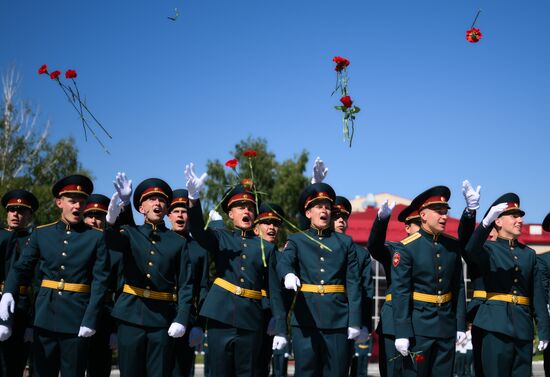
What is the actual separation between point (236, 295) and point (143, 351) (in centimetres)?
114

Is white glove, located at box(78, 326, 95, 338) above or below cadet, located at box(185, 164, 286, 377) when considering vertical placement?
below

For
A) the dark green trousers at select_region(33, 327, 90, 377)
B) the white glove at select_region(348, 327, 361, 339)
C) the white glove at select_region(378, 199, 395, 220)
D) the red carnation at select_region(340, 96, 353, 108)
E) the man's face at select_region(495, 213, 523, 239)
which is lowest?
the dark green trousers at select_region(33, 327, 90, 377)

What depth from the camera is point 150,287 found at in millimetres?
7387

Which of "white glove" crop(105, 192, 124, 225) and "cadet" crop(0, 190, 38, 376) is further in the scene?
"cadet" crop(0, 190, 38, 376)

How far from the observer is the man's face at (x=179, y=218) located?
927 centimetres

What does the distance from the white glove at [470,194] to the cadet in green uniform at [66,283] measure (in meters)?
3.89

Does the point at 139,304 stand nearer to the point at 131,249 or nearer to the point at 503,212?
the point at 131,249

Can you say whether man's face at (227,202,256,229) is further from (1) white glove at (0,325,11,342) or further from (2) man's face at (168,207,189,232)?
(1) white glove at (0,325,11,342)

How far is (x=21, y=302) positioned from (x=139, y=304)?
222cm

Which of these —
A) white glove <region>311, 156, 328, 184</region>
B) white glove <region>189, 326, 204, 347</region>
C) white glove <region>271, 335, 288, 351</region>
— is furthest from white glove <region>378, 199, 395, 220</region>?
white glove <region>189, 326, 204, 347</region>

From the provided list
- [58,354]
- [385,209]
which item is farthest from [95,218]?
[385,209]

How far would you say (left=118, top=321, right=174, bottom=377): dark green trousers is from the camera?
23.3 feet

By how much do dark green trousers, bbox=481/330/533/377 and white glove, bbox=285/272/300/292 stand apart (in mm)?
2460

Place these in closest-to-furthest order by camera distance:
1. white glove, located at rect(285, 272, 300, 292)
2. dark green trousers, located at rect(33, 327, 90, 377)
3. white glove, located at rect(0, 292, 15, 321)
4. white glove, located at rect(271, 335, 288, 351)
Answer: white glove, located at rect(285, 272, 300, 292) < white glove, located at rect(271, 335, 288, 351) < dark green trousers, located at rect(33, 327, 90, 377) < white glove, located at rect(0, 292, 15, 321)
